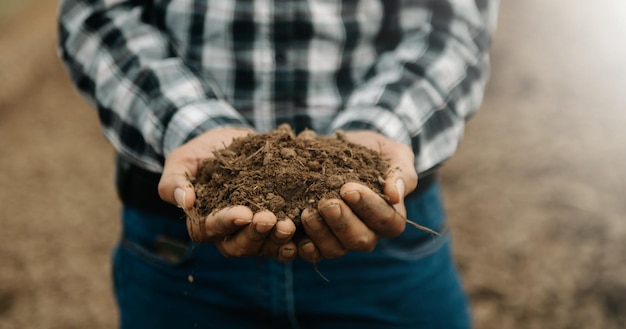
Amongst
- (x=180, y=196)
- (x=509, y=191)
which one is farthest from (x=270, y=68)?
(x=509, y=191)

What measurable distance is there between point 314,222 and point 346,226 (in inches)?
2.3

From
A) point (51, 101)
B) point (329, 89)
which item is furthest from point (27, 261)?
point (329, 89)

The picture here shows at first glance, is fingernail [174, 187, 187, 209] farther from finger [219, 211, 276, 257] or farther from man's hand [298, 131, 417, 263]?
man's hand [298, 131, 417, 263]

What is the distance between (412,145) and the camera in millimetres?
1353

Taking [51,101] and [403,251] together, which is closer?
[403,251]

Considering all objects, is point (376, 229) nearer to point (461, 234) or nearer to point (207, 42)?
point (207, 42)

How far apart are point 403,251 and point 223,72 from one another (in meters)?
0.56

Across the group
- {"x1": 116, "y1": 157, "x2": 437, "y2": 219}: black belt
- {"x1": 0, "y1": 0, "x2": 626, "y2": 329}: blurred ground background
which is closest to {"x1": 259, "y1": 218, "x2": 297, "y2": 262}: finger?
{"x1": 116, "y1": 157, "x2": 437, "y2": 219}: black belt

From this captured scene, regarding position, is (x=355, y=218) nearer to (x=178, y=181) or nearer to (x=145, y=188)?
(x=178, y=181)

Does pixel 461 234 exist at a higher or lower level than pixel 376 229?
lower

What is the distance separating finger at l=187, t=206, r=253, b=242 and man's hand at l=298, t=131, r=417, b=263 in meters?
0.12

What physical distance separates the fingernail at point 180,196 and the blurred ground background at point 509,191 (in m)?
2.04

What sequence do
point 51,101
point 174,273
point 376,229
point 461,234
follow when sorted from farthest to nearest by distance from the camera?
point 51,101 → point 461,234 → point 174,273 → point 376,229

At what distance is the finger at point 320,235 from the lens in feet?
3.60
